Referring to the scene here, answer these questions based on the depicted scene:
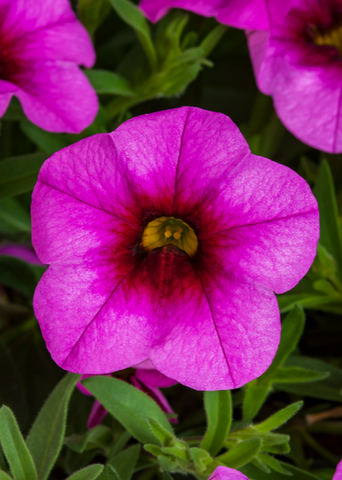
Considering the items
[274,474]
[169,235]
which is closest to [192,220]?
[169,235]

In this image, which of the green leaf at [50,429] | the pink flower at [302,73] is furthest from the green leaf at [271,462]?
the pink flower at [302,73]

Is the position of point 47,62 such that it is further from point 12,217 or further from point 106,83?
point 12,217

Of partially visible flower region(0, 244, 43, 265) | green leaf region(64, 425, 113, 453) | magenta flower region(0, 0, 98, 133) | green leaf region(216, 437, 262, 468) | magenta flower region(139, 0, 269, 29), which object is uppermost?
magenta flower region(139, 0, 269, 29)

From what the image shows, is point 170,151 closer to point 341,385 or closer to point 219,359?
point 219,359

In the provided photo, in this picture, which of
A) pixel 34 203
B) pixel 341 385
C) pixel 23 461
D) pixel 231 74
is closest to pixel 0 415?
pixel 23 461

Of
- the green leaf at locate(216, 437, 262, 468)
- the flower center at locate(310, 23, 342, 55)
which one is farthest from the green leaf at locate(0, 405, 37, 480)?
the flower center at locate(310, 23, 342, 55)

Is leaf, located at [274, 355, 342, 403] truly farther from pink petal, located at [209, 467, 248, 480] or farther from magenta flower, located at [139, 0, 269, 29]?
magenta flower, located at [139, 0, 269, 29]
